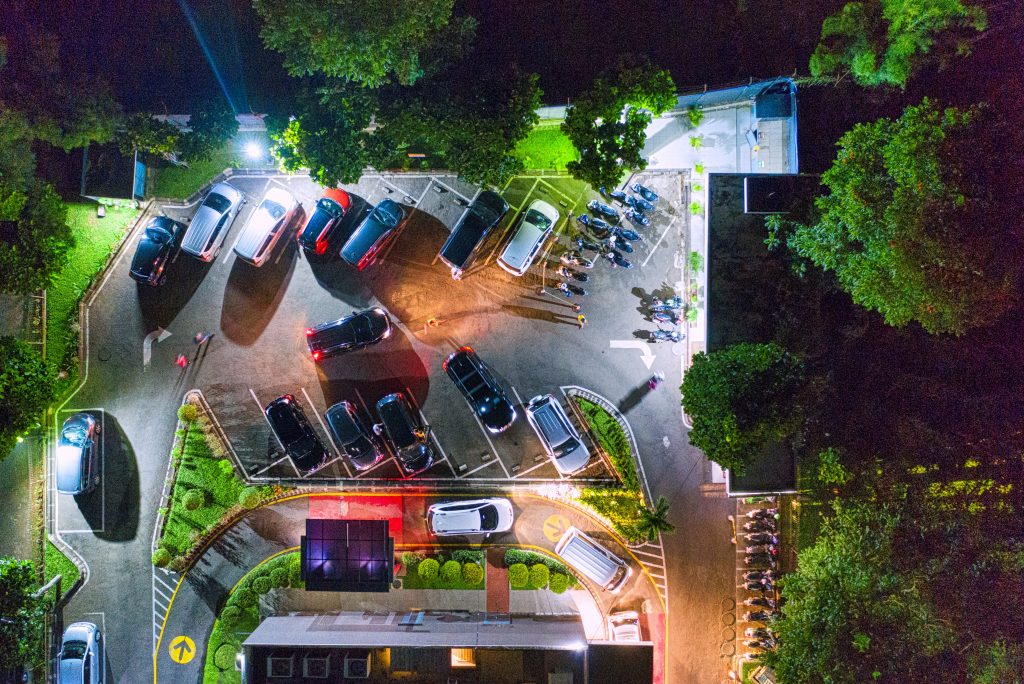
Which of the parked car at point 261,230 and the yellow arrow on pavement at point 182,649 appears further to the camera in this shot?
the yellow arrow on pavement at point 182,649

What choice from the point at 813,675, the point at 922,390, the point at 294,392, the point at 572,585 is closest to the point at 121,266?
the point at 294,392

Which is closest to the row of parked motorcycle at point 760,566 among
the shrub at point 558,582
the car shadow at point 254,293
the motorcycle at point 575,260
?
the shrub at point 558,582

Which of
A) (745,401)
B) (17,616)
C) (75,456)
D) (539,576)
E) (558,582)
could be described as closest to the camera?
(745,401)

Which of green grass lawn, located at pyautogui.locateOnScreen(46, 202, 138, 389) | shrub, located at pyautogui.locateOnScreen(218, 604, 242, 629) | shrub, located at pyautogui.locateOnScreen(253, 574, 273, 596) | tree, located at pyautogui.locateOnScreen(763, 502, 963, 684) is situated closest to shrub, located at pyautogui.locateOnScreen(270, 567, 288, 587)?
shrub, located at pyautogui.locateOnScreen(253, 574, 273, 596)

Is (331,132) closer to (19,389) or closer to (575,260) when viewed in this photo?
(575,260)

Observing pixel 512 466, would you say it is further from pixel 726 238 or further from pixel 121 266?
pixel 121 266

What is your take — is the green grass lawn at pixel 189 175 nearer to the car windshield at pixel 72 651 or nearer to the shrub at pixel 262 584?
the shrub at pixel 262 584

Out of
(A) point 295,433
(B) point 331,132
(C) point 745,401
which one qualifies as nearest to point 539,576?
(C) point 745,401
